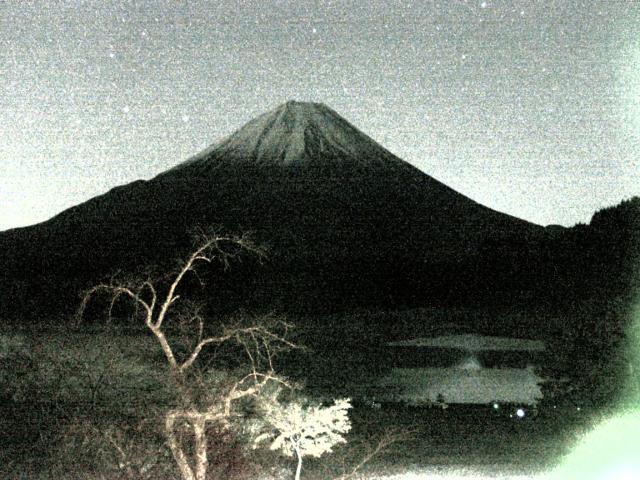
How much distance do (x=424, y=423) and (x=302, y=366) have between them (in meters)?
12.8

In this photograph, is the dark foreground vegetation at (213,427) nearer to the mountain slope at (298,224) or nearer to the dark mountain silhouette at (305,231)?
the dark mountain silhouette at (305,231)

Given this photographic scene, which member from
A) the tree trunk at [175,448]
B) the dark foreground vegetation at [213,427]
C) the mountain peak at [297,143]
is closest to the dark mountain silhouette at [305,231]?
the mountain peak at [297,143]

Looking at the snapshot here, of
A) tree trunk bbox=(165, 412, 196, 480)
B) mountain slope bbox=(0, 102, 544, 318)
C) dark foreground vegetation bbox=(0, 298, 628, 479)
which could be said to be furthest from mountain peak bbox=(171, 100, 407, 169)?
tree trunk bbox=(165, 412, 196, 480)

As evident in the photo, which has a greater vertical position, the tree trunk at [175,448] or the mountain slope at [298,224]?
the mountain slope at [298,224]

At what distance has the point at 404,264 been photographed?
10144 cm

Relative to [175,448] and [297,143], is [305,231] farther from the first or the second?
[175,448]

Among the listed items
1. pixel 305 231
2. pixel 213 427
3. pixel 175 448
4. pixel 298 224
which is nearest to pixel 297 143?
pixel 298 224

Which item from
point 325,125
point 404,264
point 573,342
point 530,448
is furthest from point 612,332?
point 325,125

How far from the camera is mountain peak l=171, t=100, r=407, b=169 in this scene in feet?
506

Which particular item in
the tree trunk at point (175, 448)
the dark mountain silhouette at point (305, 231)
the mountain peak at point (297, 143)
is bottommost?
the tree trunk at point (175, 448)

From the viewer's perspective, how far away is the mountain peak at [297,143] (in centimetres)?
15412

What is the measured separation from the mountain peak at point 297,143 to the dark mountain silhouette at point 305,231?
10.8 inches

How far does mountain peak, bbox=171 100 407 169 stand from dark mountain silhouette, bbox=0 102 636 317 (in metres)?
0.27

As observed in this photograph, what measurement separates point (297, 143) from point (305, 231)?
37904mm
